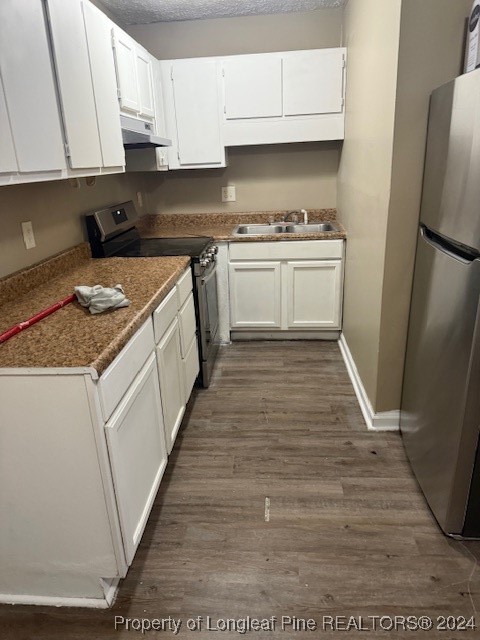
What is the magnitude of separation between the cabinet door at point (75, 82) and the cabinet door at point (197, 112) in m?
1.44

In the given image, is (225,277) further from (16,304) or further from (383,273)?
(16,304)

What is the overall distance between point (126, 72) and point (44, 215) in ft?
3.14

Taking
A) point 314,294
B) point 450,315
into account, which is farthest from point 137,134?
point 450,315

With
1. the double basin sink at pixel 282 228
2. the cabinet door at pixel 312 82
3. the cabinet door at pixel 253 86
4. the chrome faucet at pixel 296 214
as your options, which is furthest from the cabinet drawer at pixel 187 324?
the cabinet door at pixel 312 82

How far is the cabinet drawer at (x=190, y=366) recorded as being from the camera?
2.39 metres

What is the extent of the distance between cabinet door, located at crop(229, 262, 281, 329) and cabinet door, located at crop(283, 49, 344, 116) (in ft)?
3.74

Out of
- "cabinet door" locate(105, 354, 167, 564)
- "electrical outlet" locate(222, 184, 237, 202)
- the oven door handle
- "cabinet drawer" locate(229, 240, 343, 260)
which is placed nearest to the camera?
"cabinet door" locate(105, 354, 167, 564)

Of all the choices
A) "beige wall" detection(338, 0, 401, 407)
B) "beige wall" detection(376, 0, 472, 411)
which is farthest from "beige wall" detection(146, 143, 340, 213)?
"beige wall" detection(376, 0, 472, 411)

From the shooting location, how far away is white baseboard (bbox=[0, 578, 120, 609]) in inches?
57.2

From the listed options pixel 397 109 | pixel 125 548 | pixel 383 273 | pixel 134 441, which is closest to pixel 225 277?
pixel 383 273

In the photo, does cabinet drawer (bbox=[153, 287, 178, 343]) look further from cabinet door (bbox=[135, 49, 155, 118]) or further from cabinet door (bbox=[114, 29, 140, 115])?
cabinet door (bbox=[135, 49, 155, 118])

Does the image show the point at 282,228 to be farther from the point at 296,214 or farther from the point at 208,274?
the point at 208,274

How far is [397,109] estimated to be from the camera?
6.02 feet

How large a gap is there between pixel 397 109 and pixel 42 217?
65.4 inches
